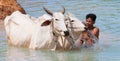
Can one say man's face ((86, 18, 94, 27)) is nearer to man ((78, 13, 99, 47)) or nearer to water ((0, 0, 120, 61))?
man ((78, 13, 99, 47))

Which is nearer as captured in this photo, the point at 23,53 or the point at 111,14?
the point at 23,53

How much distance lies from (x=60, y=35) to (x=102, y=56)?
1.02 meters

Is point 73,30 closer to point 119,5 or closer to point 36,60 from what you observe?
point 36,60

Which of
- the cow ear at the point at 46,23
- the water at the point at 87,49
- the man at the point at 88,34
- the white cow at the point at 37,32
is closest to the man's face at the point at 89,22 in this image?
the man at the point at 88,34

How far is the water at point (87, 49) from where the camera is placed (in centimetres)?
994

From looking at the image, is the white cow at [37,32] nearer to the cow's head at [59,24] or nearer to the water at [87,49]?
the cow's head at [59,24]

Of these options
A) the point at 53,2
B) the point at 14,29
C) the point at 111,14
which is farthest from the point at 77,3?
the point at 14,29

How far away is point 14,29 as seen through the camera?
1129cm

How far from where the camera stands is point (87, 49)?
1071cm

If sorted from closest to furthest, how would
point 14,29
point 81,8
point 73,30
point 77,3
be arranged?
1. point 73,30
2. point 14,29
3. point 81,8
4. point 77,3

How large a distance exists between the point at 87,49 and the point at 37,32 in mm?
1219

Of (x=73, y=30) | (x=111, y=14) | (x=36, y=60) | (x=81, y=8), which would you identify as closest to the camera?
(x=36, y=60)

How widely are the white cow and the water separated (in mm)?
159

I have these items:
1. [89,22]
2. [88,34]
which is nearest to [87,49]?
[88,34]
